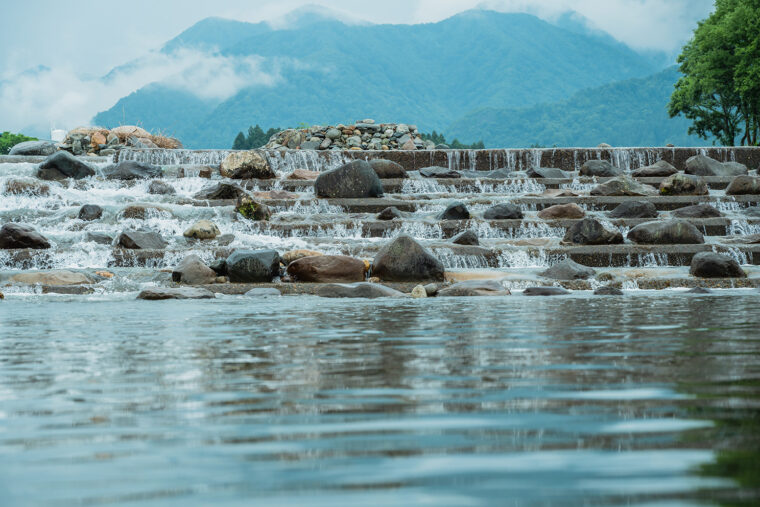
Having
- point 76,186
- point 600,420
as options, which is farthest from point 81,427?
point 76,186

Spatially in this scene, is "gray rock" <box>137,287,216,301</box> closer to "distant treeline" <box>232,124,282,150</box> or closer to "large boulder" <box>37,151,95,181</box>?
"large boulder" <box>37,151,95,181</box>

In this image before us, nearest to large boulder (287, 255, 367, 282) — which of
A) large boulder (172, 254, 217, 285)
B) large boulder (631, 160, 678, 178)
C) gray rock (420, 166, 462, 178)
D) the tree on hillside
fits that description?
large boulder (172, 254, 217, 285)

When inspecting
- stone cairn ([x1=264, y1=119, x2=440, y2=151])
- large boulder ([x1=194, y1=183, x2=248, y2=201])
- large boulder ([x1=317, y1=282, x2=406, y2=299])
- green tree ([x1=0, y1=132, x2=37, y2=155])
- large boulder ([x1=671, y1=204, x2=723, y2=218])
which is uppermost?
green tree ([x1=0, y1=132, x2=37, y2=155])

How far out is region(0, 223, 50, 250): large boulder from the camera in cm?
1484

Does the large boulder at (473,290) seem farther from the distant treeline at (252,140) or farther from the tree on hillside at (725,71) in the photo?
the distant treeline at (252,140)

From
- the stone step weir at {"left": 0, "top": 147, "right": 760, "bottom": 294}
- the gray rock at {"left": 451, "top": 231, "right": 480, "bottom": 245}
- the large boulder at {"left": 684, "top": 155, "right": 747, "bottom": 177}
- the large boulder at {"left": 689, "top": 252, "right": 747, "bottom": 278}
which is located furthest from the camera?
the large boulder at {"left": 684, "top": 155, "right": 747, "bottom": 177}

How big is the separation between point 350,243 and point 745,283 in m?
6.82

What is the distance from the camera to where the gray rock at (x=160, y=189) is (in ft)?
68.3

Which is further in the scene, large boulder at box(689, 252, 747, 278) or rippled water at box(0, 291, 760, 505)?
large boulder at box(689, 252, 747, 278)

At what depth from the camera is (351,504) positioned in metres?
1.67

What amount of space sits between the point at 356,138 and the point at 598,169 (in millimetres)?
15556

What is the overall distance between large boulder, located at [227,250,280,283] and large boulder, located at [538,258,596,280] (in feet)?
13.9

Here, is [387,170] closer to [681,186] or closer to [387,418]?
[681,186]

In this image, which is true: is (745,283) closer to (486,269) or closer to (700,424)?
(486,269)
